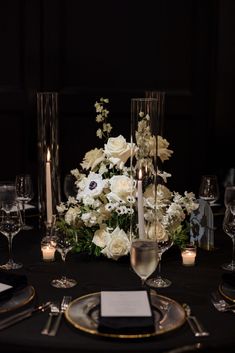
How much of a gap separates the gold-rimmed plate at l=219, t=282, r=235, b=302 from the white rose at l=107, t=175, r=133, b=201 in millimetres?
401

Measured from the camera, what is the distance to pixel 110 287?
160 cm

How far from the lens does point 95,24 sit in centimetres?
381

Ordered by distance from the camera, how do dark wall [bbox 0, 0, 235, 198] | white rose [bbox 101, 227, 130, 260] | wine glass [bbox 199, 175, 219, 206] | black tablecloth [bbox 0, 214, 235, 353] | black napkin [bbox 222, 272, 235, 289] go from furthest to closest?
1. dark wall [bbox 0, 0, 235, 198]
2. wine glass [bbox 199, 175, 219, 206]
3. white rose [bbox 101, 227, 130, 260]
4. black napkin [bbox 222, 272, 235, 289]
5. black tablecloth [bbox 0, 214, 235, 353]

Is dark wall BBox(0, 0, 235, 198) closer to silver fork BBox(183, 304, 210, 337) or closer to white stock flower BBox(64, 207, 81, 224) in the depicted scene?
white stock flower BBox(64, 207, 81, 224)

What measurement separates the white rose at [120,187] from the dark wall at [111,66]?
6.92 feet

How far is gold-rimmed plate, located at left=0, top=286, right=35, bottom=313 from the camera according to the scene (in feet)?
4.67

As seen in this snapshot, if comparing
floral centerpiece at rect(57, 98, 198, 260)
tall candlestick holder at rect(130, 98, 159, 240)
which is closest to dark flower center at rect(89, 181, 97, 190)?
floral centerpiece at rect(57, 98, 198, 260)

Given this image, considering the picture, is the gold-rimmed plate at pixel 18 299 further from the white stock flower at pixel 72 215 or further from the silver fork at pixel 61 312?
the white stock flower at pixel 72 215

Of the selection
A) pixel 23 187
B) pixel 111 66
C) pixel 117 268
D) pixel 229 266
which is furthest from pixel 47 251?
pixel 111 66

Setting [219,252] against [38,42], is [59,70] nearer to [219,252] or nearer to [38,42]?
[38,42]

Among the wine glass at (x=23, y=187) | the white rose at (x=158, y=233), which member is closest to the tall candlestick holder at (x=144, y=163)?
the white rose at (x=158, y=233)

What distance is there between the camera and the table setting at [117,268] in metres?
1.29

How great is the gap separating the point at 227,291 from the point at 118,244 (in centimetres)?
36

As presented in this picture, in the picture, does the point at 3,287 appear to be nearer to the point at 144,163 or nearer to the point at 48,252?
the point at 48,252
